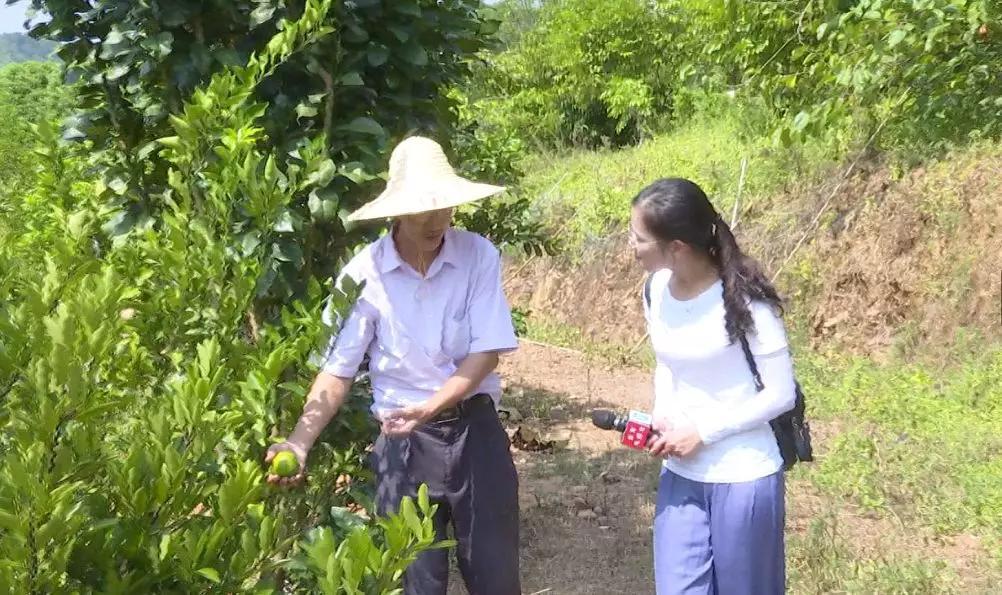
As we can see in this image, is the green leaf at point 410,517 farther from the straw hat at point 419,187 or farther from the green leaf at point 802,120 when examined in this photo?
the green leaf at point 802,120

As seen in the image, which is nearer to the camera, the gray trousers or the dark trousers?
the gray trousers

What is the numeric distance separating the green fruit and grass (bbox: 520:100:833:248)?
748 centimetres

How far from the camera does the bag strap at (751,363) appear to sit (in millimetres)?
2355

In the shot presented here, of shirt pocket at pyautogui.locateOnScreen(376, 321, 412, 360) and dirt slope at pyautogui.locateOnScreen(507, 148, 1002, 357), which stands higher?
dirt slope at pyautogui.locateOnScreen(507, 148, 1002, 357)

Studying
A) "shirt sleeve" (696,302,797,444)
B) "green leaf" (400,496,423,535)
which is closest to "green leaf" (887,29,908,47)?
"shirt sleeve" (696,302,797,444)

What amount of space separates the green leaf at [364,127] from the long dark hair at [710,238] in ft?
2.40

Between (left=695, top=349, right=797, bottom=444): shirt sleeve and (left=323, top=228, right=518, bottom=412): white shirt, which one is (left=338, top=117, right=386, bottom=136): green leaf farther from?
(left=695, top=349, right=797, bottom=444): shirt sleeve

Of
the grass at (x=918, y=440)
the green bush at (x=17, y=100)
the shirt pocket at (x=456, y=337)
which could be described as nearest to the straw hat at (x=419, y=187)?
the shirt pocket at (x=456, y=337)

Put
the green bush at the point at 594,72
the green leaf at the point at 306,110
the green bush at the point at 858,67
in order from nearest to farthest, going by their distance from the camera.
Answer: the green leaf at the point at 306,110, the green bush at the point at 858,67, the green bush at the point at 594,72

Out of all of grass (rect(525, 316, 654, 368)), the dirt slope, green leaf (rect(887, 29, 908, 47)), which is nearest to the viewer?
green leaf (rect(887, 29, 908, 47))

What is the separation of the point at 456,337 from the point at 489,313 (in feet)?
0.35

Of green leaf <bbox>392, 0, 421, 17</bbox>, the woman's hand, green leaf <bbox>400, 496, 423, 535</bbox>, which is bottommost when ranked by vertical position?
green leaf <bbox>400, 496, 423, 535</bbox>

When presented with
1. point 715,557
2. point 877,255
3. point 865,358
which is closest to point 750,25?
point 877,255

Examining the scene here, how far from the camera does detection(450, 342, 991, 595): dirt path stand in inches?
159
